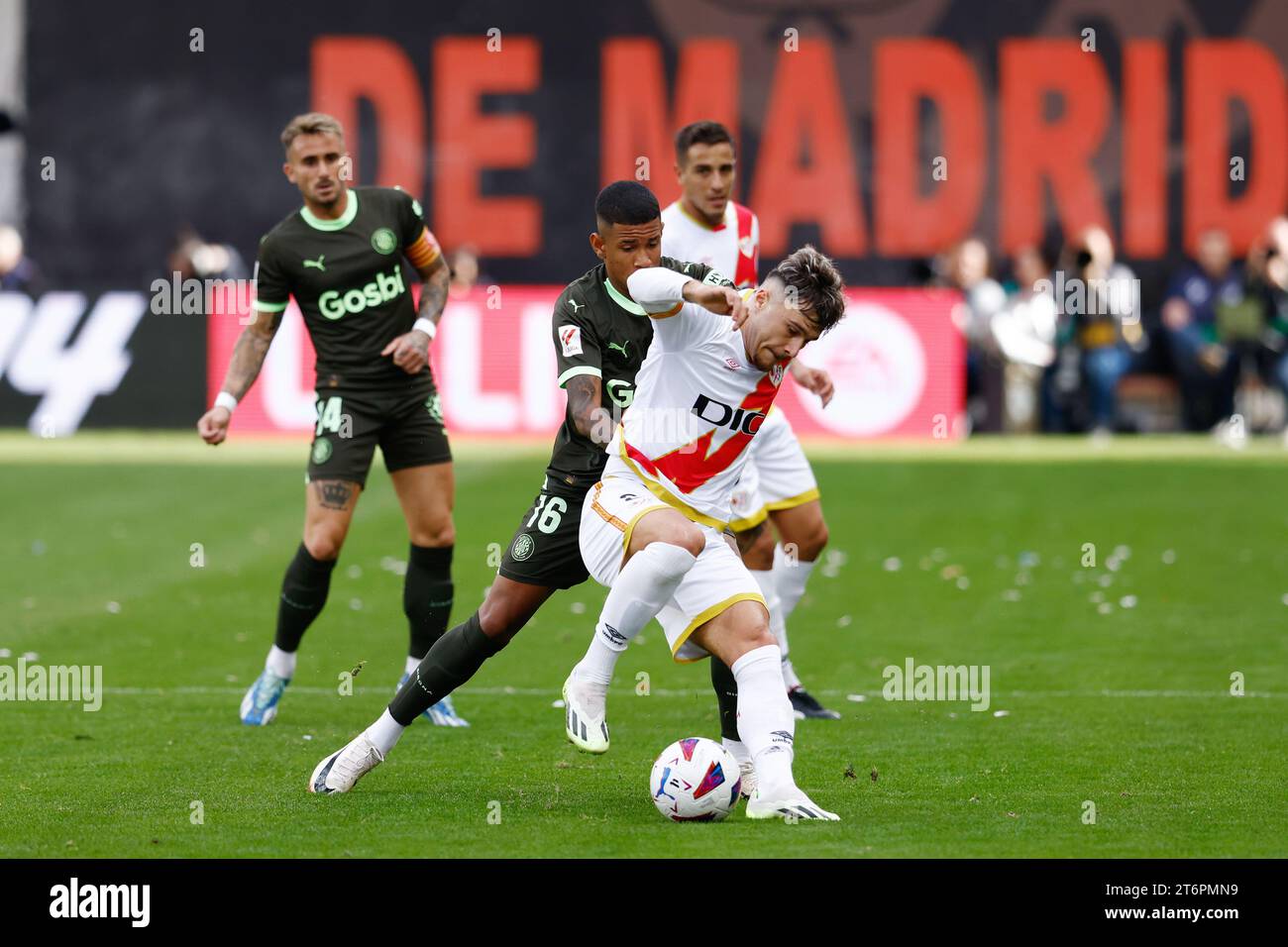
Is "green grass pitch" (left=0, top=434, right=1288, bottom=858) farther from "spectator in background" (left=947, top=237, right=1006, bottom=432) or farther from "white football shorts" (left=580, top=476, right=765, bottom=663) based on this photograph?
"spectator in background" (left=947, top=237, right=1006, bottom=432)

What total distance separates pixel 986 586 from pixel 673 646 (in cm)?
670

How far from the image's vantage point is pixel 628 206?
7250 millimetres

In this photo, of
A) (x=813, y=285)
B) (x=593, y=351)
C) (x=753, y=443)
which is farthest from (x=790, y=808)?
(x=753, y=443)

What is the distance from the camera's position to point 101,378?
23578mm

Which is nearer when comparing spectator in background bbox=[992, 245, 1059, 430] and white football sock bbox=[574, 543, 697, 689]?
white football sock bbox=[574, 543, 697, 689]

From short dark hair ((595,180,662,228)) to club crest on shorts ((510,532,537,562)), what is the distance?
1141 millimetres

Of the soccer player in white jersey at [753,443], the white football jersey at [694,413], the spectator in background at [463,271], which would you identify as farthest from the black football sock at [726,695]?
the spectator in background at [463,271]

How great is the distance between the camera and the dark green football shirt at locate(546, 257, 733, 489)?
24.6 ft

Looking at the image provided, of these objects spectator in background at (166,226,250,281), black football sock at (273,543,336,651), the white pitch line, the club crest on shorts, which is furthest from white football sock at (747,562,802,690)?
spectator in background at (166,226,250,281)

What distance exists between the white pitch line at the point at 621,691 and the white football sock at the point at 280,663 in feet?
2.60

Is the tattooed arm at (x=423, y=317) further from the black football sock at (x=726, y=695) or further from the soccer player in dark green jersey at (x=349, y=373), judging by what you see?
the black football sock at (x=726, y=695)

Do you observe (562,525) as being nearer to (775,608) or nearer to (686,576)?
(686,576)

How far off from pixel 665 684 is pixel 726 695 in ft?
9.05
